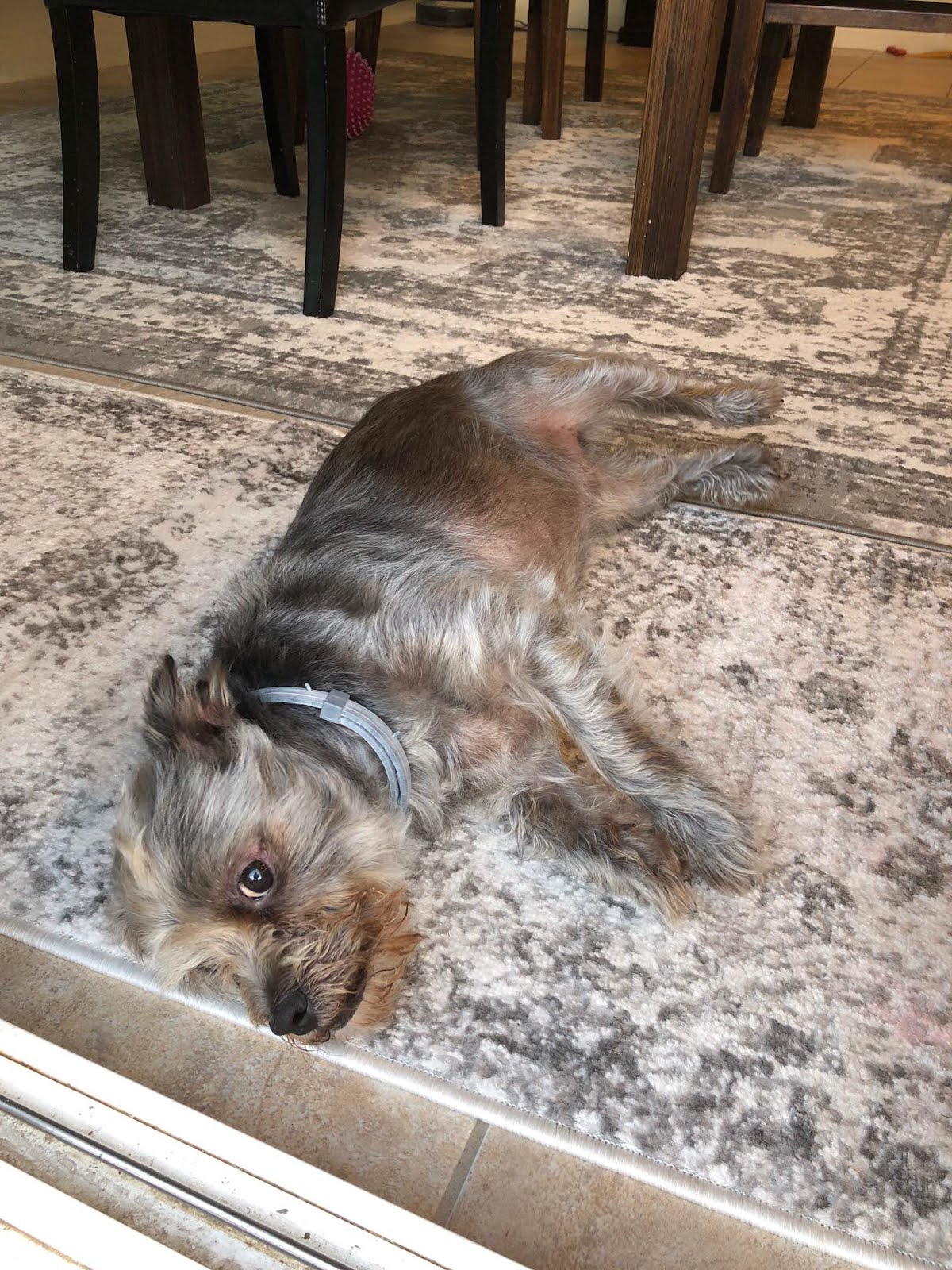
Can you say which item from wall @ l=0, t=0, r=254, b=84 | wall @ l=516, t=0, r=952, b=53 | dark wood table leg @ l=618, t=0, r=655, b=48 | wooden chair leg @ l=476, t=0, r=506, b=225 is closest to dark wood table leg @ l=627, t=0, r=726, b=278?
wooden chair leg @ l=476, t=0, r=506, b=225

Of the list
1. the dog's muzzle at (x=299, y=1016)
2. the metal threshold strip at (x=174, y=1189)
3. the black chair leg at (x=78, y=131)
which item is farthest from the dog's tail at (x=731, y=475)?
the black chair leg at (x=78, y=131)

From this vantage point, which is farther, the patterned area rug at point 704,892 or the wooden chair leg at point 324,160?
the wooden chair leg at point 324,160

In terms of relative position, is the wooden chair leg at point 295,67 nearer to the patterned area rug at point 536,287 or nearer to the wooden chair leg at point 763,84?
the patterned area rug at point 536,287

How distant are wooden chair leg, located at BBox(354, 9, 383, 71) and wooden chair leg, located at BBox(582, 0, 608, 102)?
103 cm

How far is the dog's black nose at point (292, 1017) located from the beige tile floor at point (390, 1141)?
54mm

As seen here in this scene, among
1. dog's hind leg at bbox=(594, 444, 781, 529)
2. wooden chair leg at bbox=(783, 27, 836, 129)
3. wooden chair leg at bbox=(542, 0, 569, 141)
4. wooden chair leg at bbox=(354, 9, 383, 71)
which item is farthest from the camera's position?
wooden chair leg at bbox=(354, 9, 383, 71)

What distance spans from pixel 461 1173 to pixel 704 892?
46 centimetres

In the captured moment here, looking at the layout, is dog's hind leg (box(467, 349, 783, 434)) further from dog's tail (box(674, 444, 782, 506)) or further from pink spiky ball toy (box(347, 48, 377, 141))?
pink spiky ball toy (box(347, 48, 377, 141))

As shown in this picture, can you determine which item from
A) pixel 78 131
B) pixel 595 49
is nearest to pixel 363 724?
pixel 78 131

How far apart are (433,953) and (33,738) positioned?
71cm

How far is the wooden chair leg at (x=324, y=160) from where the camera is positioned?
246cm

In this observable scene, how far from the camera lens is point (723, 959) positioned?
1.17 meters

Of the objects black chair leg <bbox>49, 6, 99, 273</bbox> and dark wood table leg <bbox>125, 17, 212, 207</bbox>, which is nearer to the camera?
black chair leg <bbox>49, 6, 99, 273</bbox>

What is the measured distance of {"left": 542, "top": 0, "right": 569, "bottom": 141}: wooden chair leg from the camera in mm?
4027
